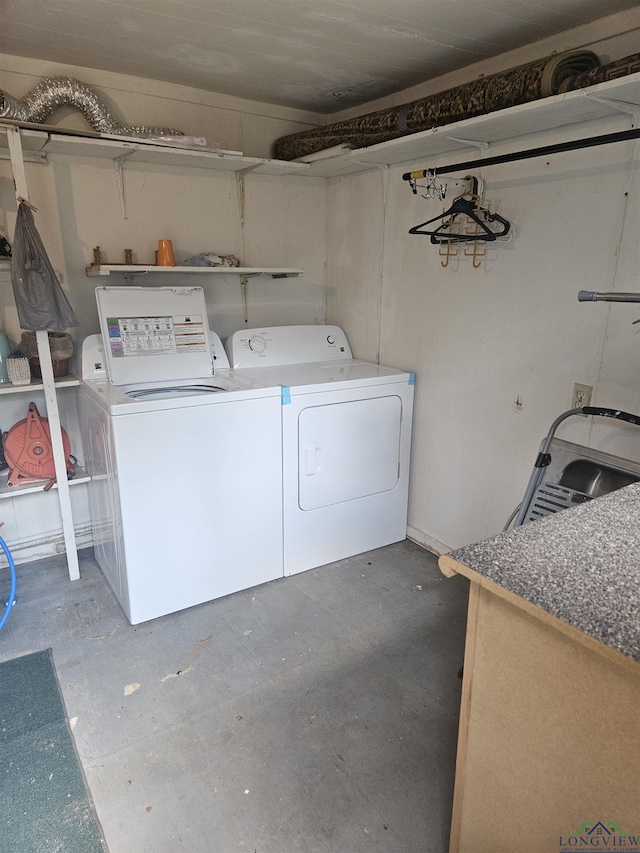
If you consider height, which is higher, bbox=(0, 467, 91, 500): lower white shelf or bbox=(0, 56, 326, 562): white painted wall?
bbox=(0, 56, 326, 562): white painted wall

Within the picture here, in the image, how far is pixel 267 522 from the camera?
2.62 m

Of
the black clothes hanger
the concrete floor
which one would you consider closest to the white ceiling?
the black clothes hanger

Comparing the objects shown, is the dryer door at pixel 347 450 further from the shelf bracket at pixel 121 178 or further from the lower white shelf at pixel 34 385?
the shelf bracket at pixel 121 178

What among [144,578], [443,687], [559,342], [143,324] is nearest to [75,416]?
[143,324]

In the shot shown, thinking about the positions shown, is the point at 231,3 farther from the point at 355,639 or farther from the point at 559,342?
the point at 355,639

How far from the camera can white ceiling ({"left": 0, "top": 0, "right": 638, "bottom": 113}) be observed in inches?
75.9

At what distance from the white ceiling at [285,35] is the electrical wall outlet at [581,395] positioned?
4.36 feet

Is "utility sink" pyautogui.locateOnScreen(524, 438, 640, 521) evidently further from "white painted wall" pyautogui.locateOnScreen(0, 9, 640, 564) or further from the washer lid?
the washer lid

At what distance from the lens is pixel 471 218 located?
8.05 feet

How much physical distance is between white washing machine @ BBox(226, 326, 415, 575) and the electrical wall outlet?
0.93 meters

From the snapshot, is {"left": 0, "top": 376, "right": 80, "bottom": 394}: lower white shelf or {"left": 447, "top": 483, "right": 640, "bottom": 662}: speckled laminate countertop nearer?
{"left": 447, "top": 483, "right": 640, "bottom": 662}: speckled laminate countertop

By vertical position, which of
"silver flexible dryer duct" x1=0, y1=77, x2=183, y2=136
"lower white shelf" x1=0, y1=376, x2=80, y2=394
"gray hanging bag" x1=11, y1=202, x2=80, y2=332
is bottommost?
"lower white shelf" x1=0, y1=376, x2=80, y2=394

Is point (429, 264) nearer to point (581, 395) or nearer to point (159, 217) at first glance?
point (581, 395)

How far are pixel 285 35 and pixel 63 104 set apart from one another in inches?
43.9
